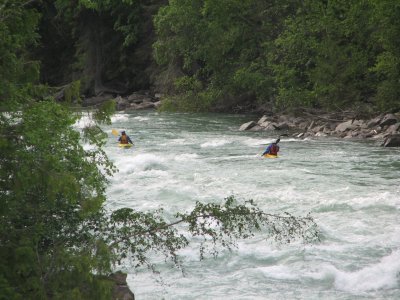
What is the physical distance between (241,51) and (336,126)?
10.4 metres

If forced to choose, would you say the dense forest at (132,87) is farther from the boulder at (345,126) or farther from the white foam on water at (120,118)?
the white foam on water at (120,118)

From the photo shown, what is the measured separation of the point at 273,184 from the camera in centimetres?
1683

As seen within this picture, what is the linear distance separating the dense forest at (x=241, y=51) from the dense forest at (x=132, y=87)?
0.26 feet

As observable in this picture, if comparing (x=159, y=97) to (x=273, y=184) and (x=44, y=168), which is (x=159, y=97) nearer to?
(x=273, y=184)

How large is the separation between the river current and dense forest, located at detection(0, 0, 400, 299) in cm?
50

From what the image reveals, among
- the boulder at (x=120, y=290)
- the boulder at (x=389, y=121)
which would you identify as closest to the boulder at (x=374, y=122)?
the boulder at (x=389, y=121)

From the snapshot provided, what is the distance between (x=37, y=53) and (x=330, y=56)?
93.0ft

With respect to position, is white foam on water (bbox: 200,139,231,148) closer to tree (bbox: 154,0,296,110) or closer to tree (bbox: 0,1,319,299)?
tree (bbox: 154,0,296,110)

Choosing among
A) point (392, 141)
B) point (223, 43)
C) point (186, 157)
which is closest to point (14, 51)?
point (186, 157)

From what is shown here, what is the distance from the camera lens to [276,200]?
15.2m

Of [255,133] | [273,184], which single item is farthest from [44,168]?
[255,133]

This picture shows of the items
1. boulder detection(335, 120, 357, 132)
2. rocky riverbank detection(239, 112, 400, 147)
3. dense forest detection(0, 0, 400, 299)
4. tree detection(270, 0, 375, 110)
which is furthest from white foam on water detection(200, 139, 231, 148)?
→ tree detection(270, 0, 375, 110)

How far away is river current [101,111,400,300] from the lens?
1039 cm

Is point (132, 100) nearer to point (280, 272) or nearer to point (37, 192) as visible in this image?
point (280, 272)
